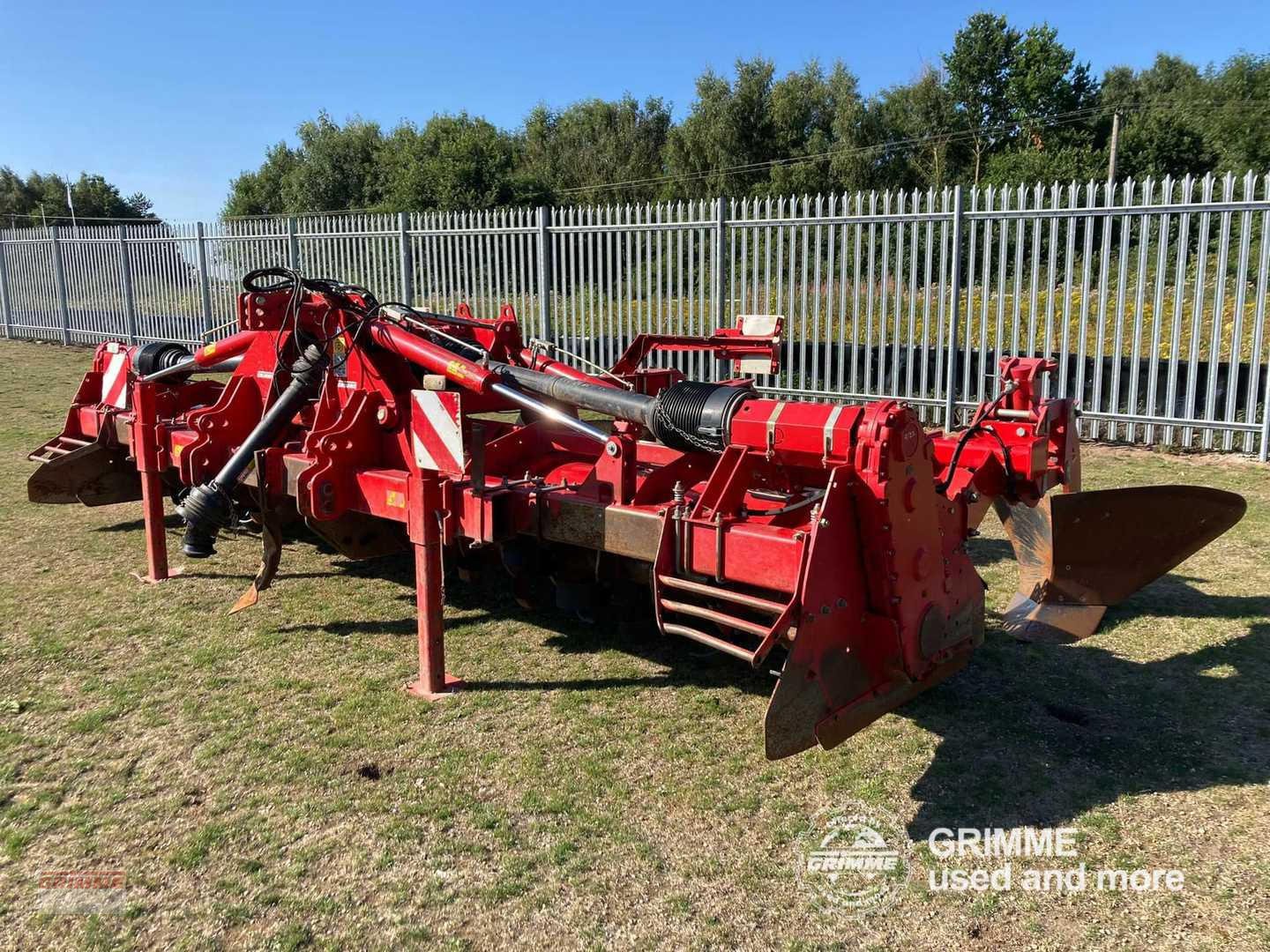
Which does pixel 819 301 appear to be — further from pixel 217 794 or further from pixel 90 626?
pixel 217 794

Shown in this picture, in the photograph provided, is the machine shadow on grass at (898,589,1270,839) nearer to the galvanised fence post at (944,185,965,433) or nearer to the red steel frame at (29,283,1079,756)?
the red steel frame at (29,283,1079,756)

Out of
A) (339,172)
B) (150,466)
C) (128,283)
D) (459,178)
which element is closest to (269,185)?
(339,172)

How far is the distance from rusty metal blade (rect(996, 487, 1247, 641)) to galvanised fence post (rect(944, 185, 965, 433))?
15.8 ft

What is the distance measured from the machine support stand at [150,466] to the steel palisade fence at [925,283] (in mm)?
1360

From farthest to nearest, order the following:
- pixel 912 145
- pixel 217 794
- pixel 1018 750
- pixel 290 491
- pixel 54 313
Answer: pixel 912 145 → pixel 54 313 → pixel 290 491 → pixel 1018 750 → pixel 217 794

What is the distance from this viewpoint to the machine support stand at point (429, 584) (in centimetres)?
385

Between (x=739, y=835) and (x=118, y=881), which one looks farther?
(x=739, y=835)

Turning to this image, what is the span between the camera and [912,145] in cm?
3772

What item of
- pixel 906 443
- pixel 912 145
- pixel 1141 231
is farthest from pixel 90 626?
pixel 912 145

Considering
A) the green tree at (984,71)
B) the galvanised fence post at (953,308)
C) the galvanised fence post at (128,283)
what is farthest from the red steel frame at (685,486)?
the green tree at (984,71)

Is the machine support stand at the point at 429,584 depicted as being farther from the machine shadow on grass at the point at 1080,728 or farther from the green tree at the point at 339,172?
the green tree at the point at 339,172

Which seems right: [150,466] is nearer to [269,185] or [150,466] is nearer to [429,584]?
[429,584]

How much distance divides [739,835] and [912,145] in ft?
127

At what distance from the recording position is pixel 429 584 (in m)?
3.89
